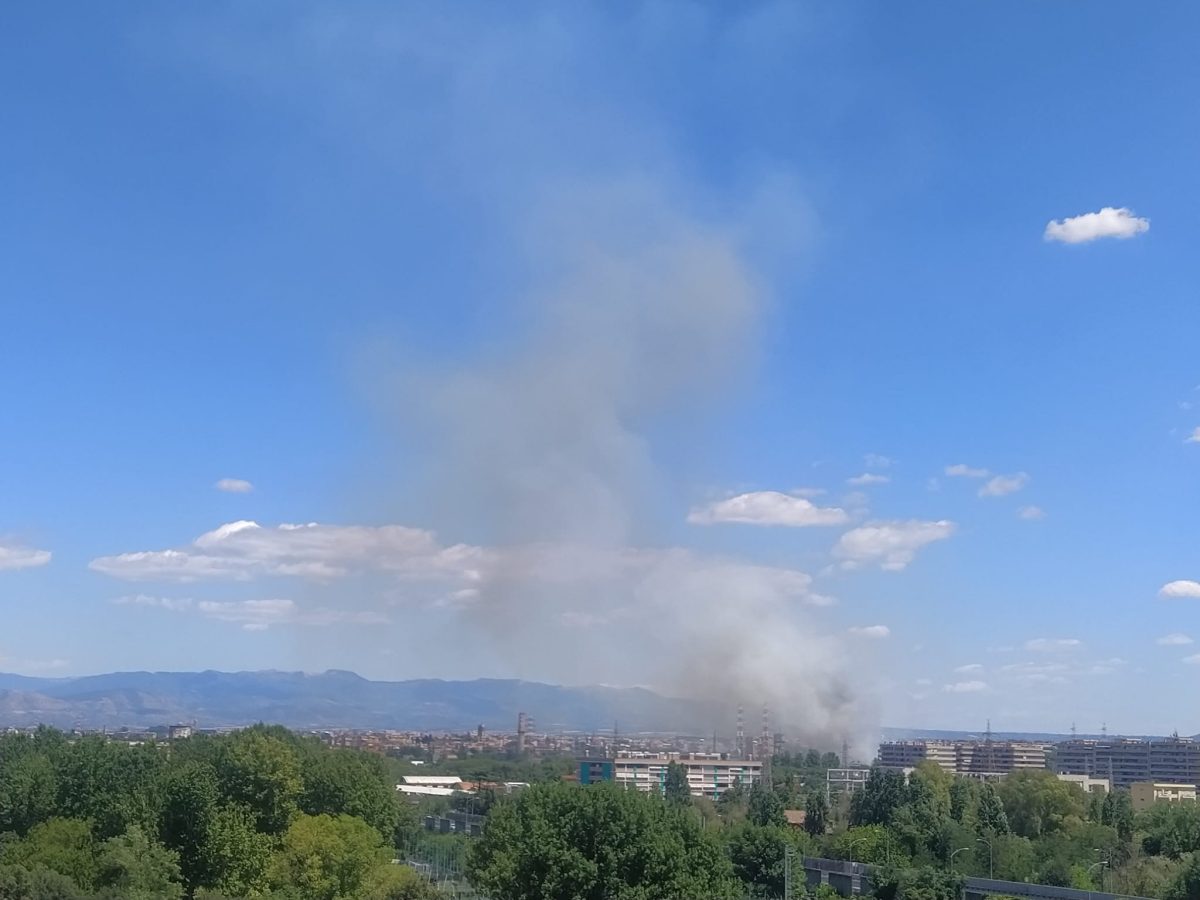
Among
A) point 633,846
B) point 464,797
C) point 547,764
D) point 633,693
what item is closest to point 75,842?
point 633,846

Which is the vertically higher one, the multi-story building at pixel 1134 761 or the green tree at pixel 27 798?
the green tree at pixel 27 798

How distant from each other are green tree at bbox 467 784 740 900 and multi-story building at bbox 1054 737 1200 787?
93866mm

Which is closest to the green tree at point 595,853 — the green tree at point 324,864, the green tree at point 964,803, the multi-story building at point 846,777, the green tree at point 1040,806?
the green tree at point 324,864

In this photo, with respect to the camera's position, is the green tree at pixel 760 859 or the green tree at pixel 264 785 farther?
the green tree at pixel 760 859

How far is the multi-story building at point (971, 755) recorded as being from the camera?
118875 mm

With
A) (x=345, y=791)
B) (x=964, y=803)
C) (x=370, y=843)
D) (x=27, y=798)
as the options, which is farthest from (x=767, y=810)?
(x=27, y=798)

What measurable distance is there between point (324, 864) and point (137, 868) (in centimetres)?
406

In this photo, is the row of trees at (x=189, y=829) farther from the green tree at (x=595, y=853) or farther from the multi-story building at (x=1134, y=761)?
the multi-story building at (x=1134, y=761)

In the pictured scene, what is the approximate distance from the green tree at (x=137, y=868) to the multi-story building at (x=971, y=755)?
9777 centimetres

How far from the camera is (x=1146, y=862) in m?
39.0

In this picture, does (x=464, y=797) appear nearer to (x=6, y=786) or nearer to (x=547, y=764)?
(x=547, y=764)

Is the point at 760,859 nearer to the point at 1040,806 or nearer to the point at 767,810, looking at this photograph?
the point at 767,810

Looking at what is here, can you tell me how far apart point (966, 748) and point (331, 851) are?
116502mm

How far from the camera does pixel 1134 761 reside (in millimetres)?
112750
